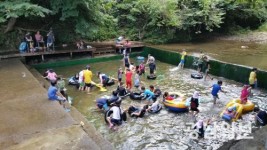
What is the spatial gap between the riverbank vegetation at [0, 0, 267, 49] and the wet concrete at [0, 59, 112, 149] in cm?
907

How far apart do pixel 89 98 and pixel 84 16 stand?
972 centimetres

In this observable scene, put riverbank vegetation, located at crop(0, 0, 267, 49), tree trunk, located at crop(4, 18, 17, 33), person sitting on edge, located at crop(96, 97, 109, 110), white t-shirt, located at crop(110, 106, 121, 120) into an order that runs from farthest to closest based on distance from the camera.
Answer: tree trunk, located at crop(4, 18, 17, 33) → riverbank vegetation, located at crop(0, 0, 267, 49) → person sitting on edge, located at crop(96, 97, 109, 110) → white t-shirt, located at crop(110, 106, 121, 120)

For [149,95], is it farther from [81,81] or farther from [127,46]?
[127,46]

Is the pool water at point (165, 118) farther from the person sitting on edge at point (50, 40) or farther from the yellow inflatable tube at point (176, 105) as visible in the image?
the person sitting on edge at point (50, 40)

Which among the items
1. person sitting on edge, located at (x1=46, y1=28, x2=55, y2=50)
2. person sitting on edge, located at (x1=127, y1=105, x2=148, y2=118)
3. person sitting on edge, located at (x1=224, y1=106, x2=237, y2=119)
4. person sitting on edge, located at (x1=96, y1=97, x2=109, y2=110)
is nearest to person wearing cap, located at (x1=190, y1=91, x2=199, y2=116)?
person sitting on edge, located at (x1=224, y1=106, x2=237, y2=119)

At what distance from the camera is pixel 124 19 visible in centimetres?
2823

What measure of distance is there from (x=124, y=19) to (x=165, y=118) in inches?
710

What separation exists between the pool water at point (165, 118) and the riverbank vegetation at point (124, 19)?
21.2ft

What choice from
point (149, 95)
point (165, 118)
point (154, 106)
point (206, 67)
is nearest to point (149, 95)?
point (149, 95)

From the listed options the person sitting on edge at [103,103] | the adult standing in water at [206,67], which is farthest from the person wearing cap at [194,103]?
the adult standing in water at [206,67]

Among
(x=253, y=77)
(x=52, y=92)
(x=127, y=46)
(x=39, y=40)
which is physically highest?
(x=39, y=40)

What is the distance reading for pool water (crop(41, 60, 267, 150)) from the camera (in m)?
9.82

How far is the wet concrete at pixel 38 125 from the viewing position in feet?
25.3

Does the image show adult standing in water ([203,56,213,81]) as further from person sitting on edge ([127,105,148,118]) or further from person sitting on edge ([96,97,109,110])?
person sitting on edge ([96,97,109,110])
